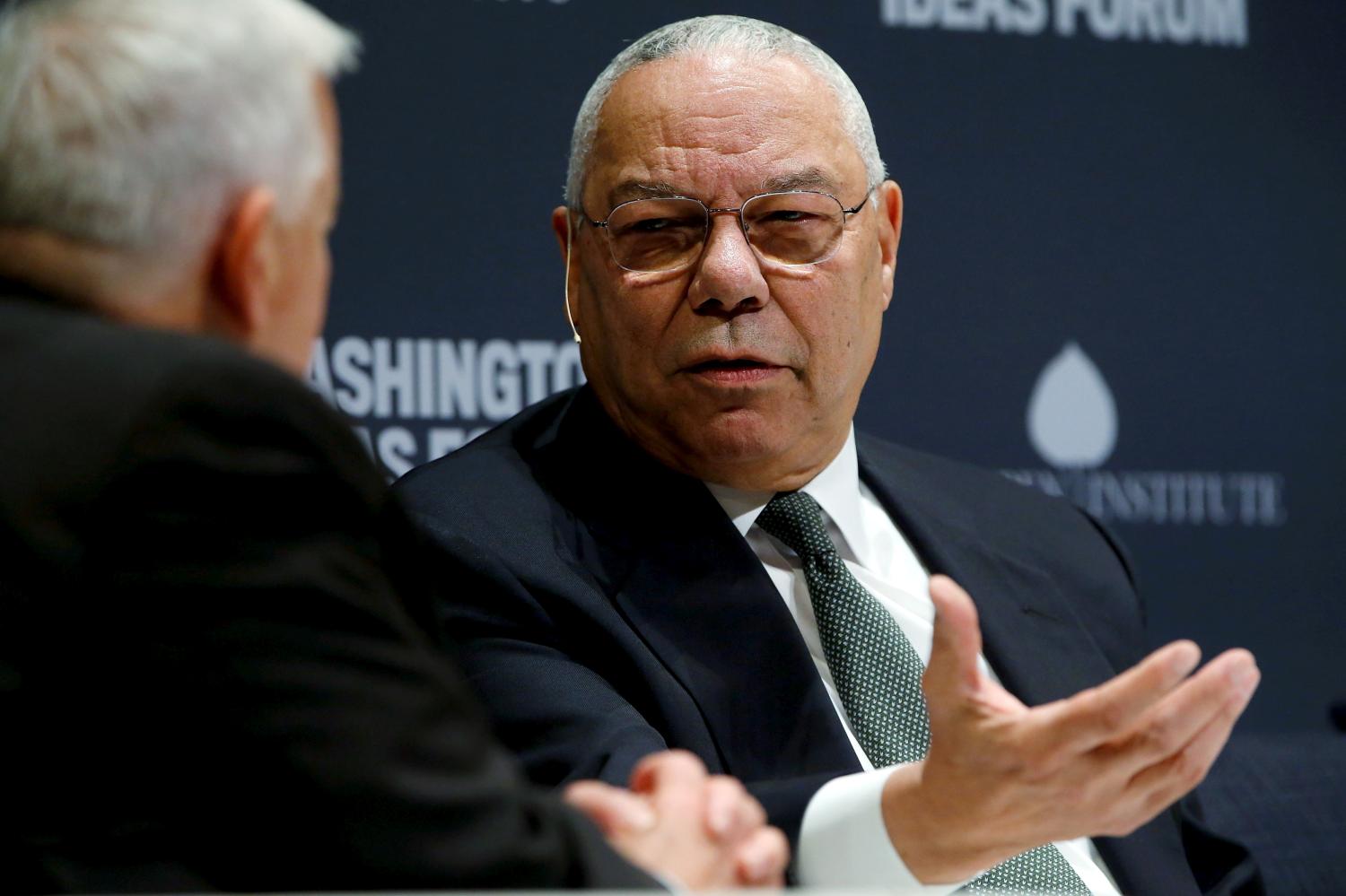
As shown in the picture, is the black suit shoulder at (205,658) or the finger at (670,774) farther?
the finger at (670,774)

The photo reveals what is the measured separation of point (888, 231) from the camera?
2420mm

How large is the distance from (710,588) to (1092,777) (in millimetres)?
632

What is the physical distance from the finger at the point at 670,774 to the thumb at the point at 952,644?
31cm

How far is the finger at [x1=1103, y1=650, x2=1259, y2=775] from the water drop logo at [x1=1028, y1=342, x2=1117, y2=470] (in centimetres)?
160

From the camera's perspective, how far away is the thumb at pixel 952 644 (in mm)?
1360

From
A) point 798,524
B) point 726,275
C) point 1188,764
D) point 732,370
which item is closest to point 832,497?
point 798,524

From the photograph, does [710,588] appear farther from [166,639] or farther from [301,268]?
[166,639]

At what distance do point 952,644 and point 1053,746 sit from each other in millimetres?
134

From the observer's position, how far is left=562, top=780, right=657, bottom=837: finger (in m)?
1.09

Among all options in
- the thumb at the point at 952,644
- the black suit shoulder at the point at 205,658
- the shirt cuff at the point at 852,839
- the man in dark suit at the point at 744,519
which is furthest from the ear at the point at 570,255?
the black suit shoulder at the point at 205,658

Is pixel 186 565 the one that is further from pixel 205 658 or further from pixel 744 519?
pixel 744 519

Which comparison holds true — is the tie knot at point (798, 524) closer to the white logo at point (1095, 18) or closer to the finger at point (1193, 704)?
the finger at point (1193, 704)

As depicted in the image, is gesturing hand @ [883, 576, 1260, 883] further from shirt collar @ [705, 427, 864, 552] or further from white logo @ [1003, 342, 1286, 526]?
white logo @ [1003, 342, 1286, 526]

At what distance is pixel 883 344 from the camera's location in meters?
2.99
